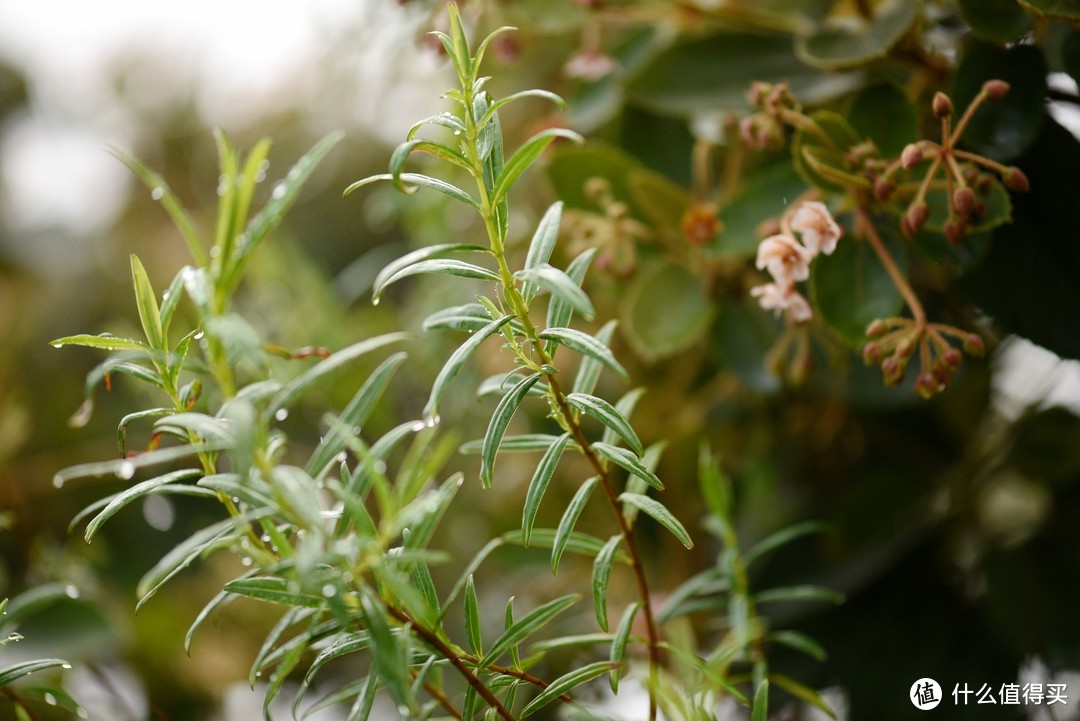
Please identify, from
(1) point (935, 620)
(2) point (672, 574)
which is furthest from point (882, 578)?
(2) point (672, 574)

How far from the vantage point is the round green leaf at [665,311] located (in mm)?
621

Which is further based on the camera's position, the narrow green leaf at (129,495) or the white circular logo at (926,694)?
the white circular logo at (926,694)

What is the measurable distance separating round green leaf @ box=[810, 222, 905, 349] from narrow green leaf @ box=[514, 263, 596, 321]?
26cm

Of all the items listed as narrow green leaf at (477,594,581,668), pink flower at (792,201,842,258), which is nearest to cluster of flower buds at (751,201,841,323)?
pink flower at (792,201,842,258)

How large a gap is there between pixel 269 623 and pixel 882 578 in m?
0.66

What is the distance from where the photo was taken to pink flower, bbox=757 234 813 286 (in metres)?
0.45

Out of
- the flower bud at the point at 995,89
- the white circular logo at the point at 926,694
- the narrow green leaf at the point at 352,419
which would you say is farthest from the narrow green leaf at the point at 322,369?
the white circular logo at the point at 926,694

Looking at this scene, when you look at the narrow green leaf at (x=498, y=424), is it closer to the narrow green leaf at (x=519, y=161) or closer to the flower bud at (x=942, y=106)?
the narrow green leaf at (x=519, y=161)

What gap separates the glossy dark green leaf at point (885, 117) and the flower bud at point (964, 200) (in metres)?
0.11

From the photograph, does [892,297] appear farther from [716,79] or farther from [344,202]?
[344,202]

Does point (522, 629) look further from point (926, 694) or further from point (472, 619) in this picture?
point (926, 694)

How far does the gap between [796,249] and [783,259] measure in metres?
0.01

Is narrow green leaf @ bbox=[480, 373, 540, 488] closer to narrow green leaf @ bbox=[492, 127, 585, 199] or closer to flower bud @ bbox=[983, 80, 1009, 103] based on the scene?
narrow green leaf @ bbox=[492, 127, 585, 199]

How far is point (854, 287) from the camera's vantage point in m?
0.51
